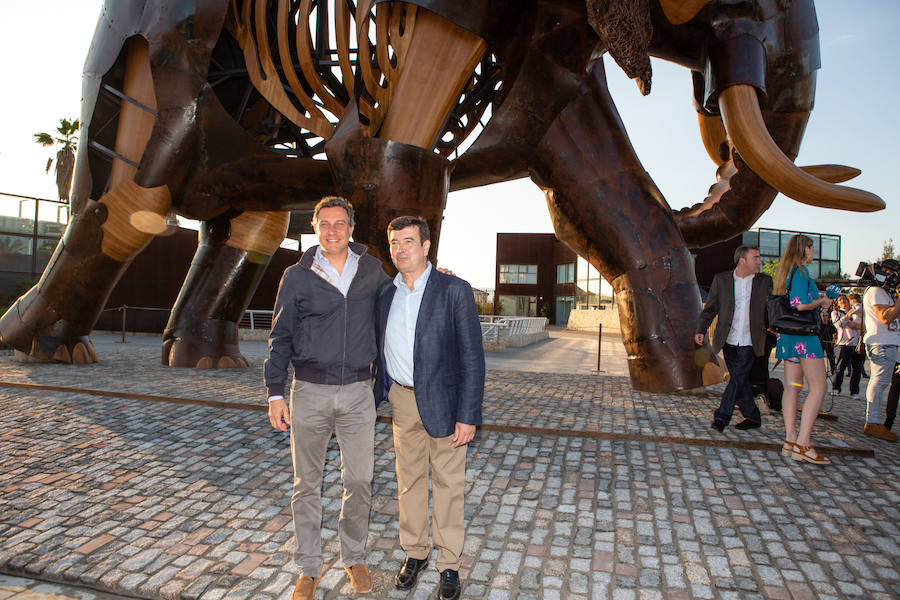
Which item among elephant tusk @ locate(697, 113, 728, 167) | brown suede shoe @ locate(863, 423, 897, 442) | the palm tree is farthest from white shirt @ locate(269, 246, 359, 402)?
the palm tree

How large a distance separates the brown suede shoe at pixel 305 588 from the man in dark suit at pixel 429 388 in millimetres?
319

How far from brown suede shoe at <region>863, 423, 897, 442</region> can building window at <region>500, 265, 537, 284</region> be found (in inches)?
1389

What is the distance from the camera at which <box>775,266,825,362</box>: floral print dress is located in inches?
142

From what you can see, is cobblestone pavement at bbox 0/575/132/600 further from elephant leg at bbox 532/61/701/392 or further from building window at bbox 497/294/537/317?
building window at bbox 497/294/537/317

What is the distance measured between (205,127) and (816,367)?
549 cm

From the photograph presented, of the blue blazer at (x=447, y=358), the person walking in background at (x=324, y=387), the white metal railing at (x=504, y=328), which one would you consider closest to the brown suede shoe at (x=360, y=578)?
the person walking in background at (x=324, y=387)

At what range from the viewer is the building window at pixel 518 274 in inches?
1567

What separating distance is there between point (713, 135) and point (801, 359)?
9.83ft

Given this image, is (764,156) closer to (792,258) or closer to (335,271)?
(792,258)

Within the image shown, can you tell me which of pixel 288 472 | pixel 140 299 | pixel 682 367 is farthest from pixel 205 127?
pixel 140 299

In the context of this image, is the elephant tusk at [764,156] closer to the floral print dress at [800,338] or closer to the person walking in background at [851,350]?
the floral print dress at [800,338]

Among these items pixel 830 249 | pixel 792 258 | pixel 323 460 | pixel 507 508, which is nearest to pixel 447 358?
pixel 323 460

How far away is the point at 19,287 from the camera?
50.8 feet

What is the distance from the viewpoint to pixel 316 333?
7.39 ft
